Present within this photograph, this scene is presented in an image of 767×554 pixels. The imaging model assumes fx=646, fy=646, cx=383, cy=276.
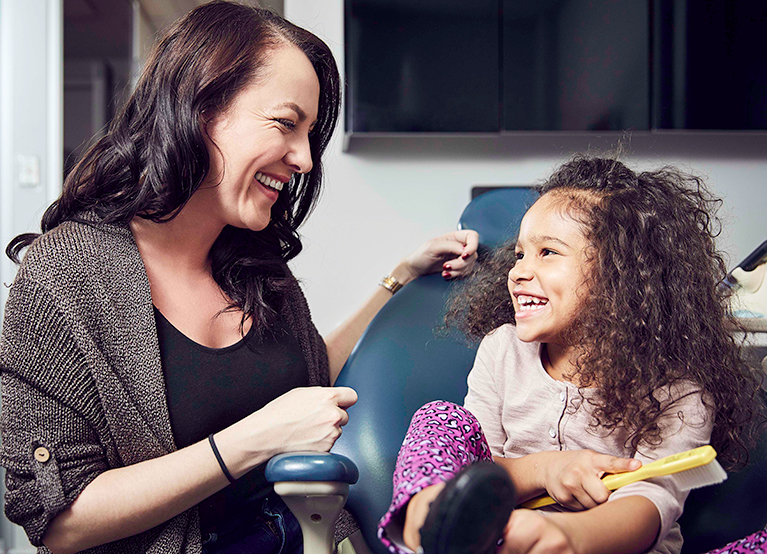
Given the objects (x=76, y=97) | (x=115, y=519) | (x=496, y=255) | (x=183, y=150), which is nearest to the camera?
(x=115, y=519)

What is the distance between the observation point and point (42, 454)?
82 cm

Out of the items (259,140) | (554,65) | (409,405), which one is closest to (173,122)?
(259,140)

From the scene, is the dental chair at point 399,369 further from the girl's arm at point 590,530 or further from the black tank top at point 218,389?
the girl's arm at point 590,530

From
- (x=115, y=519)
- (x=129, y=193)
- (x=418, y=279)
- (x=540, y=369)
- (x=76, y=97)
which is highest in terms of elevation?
(x=76, y=97)

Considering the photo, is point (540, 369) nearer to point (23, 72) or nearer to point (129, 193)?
point (129, 193)

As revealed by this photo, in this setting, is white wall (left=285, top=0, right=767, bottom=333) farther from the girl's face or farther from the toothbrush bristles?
the toothbrush bristles

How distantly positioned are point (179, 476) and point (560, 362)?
0.61 meters

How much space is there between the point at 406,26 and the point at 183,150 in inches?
44.1

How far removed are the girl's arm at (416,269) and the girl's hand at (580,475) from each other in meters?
0.46

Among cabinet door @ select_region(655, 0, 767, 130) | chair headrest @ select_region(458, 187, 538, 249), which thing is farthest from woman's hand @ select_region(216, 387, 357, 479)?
cabinet door @ select_region(655, 0, 767, 130)

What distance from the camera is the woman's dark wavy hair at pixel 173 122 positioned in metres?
0.99

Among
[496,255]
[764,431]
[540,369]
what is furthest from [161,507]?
[764,431]

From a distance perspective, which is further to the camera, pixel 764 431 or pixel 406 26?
pixel 406 26

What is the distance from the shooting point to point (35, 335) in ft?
2.78
